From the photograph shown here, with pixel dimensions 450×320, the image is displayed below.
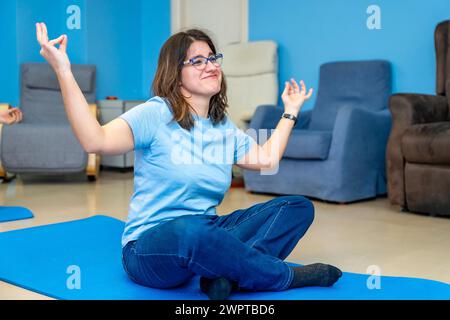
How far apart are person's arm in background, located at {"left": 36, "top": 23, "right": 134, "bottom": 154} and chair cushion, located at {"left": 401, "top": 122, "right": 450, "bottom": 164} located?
2.10m

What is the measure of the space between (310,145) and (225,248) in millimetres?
2295

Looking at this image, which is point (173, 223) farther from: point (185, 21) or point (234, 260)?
point (185, 21)

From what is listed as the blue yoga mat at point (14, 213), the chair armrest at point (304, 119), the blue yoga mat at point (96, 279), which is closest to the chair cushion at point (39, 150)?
the blue yoga mat at point (14, 213)

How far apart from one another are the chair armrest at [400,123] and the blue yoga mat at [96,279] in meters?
1.57

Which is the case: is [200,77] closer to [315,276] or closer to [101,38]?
[315,276]

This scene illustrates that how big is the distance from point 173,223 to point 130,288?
32 cm

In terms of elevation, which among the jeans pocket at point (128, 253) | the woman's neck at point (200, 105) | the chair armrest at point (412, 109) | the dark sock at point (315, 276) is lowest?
the dark sock at point (315, 276)

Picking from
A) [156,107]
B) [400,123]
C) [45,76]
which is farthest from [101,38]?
[156,107]

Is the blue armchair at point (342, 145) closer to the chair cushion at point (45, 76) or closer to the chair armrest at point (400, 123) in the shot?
the chair armrest at point (400, 123)

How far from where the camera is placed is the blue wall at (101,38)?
537cm

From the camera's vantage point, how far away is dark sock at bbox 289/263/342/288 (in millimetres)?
1780

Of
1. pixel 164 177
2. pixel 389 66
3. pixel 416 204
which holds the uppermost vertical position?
pixel 389 66
